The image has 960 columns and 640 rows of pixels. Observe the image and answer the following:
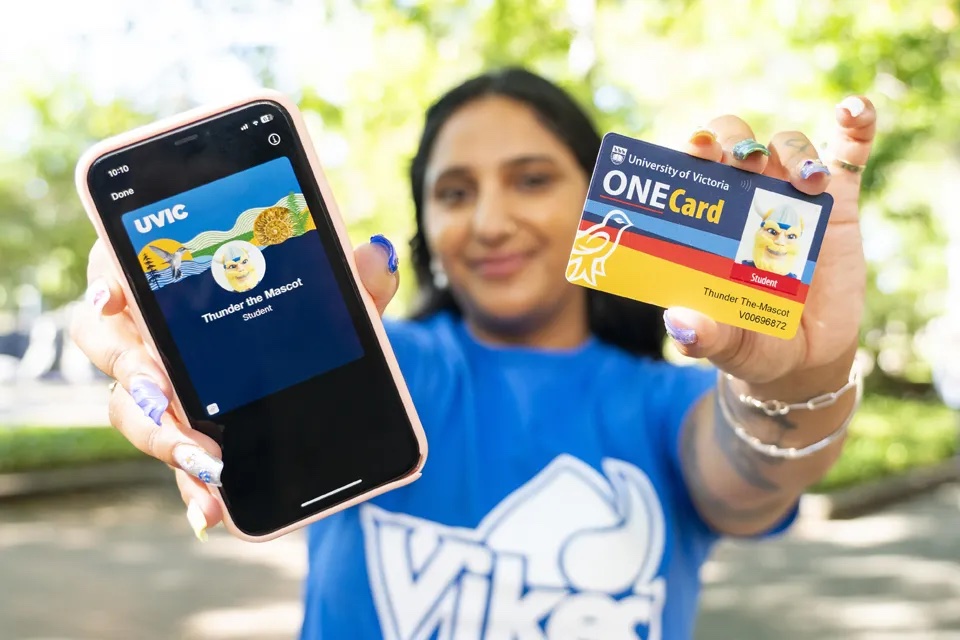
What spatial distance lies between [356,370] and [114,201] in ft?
1.33

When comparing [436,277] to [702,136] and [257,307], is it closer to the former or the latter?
[257,307]

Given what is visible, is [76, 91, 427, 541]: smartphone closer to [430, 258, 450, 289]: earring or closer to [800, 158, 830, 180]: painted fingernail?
[800, 158, 830, 180]: painted fingernail

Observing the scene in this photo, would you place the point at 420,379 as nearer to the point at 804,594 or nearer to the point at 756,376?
the point at 756,376

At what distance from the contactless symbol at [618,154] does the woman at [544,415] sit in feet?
0.31

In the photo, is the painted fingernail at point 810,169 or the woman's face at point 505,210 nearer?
the painted fingernail at point 810,169

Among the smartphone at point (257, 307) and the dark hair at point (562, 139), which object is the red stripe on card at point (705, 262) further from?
the dark hair at point (562, 139)

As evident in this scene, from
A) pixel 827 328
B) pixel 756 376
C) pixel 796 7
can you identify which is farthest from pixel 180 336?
pixel 796 7

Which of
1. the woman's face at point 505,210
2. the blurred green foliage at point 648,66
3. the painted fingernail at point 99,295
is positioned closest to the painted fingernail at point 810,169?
the woman's face at point 505,210

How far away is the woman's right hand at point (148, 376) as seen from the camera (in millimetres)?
1117

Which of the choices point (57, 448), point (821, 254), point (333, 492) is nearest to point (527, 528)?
point (333, 492)

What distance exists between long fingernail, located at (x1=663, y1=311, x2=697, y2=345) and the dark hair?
87cm

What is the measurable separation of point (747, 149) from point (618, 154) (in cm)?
17

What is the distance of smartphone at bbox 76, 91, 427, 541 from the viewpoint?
1.17 m

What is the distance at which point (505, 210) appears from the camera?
1.77 metres
